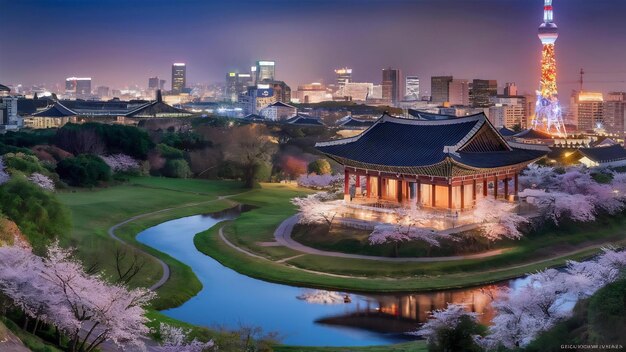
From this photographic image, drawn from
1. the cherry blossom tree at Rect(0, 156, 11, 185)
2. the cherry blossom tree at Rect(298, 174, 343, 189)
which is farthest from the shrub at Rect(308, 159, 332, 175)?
the cherry blossom tree at Rect(0, 156, 11, 185)

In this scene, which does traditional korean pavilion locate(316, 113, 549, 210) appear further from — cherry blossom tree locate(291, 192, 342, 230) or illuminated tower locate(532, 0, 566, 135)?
illuminated tower locate(532, 0, 566, 135)

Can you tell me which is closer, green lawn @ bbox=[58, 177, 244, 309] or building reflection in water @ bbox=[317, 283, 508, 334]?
building reflection in water @ bbox=[317, 283, 508, 334]

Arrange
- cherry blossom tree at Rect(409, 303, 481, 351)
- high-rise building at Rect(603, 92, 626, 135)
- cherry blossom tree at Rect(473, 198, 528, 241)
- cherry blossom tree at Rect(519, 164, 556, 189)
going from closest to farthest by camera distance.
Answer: cherry blossom tree at Rect(409, 303, 481, 351)
cherry blossom tree at Rect(473, 198, 528, 241)
cherry blossom tree at Rect(519, 164, 556, 189)
high-rise building at Rect(603, 92, 626, 135)

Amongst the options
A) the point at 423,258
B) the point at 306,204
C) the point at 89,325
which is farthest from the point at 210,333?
the point at 306,204

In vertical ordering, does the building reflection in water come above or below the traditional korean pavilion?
below

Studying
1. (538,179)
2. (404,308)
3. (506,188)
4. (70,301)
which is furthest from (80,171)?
(70,301)

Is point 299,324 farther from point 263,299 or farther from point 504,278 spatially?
point 504,278

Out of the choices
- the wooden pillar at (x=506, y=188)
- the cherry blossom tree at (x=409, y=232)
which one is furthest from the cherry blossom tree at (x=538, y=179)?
the cherry blossom tree at (x=409, y=232)
